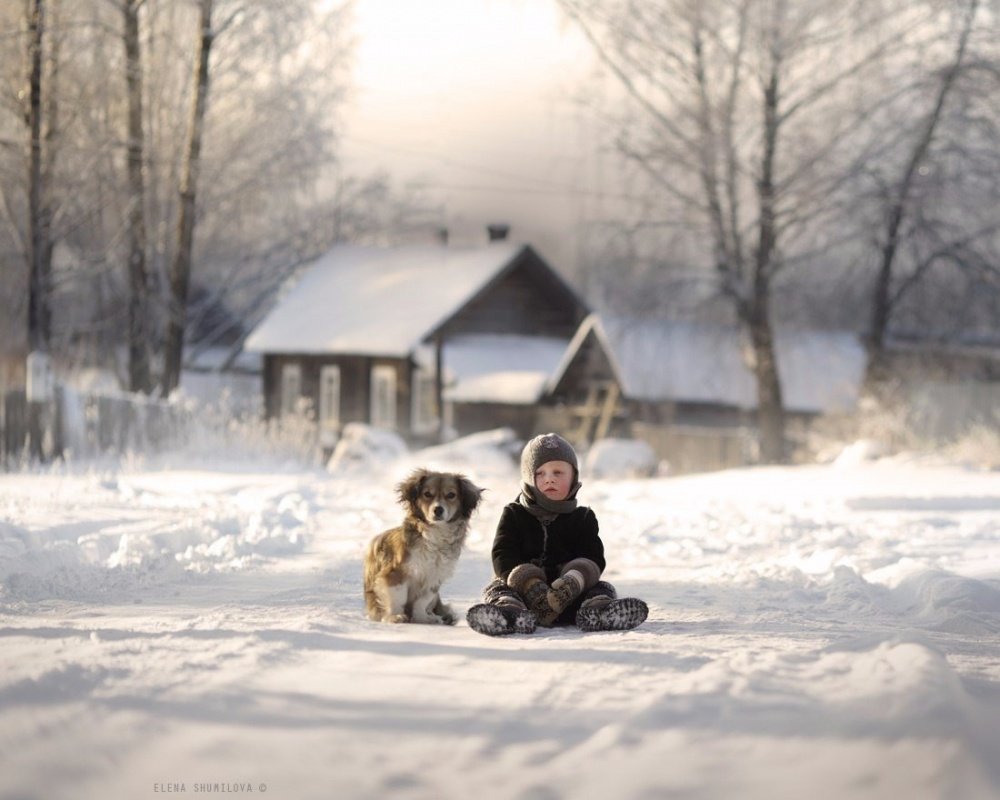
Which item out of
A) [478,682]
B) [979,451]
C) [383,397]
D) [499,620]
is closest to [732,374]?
[383,397]

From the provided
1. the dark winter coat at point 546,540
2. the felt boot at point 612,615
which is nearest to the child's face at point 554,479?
the dark winter coat at point 546,540

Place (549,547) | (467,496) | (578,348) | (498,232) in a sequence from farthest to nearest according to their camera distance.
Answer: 1. (498,232)
2. (578,348)
3. (549,547)
4. (467,496)

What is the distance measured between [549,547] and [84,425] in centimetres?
1438

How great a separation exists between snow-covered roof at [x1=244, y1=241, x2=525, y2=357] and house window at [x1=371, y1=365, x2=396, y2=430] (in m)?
1.19

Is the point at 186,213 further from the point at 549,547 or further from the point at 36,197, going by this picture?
the point at 549,547

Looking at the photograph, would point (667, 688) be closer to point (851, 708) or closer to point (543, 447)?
point (851, 708)

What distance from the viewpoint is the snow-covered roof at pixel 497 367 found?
122ft

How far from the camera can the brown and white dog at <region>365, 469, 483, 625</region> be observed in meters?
6.87

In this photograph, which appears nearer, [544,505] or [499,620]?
[499,620]

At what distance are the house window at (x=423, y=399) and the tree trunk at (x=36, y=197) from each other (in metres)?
17.4

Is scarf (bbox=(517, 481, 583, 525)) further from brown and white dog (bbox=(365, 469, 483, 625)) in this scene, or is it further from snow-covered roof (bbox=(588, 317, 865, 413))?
snow-covered roof (bbox=(588, 317, 865, 413))

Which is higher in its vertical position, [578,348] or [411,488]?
[578,348]

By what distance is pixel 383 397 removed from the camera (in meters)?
39.5

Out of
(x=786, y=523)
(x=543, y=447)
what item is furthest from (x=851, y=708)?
(x=786, y=523)
